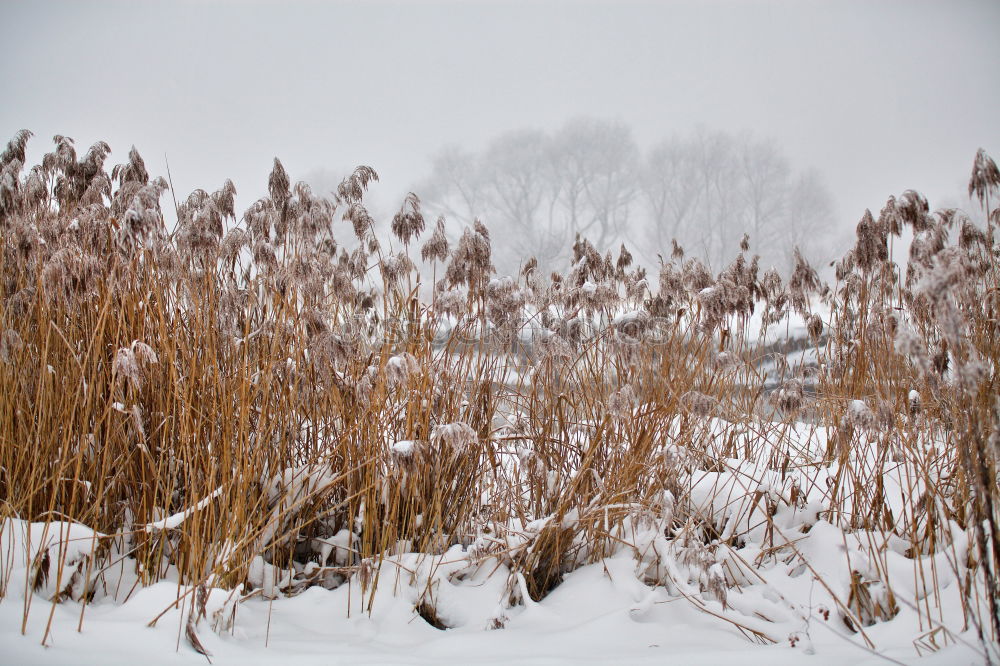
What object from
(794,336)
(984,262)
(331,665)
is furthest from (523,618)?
(794,336)

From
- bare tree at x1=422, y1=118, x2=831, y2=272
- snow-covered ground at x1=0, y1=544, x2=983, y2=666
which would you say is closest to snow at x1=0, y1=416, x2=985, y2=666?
snow-covered ground at x1=0, y1=544, x2=983, y2=666

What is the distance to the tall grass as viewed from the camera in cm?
128

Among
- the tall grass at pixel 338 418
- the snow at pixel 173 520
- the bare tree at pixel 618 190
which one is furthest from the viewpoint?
the bare tree at pixel 618 190

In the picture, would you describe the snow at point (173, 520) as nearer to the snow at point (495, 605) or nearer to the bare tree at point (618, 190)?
the snow at point (495, 605)

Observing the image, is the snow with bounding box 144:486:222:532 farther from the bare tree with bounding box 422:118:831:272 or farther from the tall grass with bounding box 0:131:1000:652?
the bare tree with bounding box 422:118:831:272

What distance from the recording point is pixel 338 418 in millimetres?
1766

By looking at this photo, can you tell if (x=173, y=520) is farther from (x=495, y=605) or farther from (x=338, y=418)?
(x=495, y=605)

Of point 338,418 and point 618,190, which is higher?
point 618,190

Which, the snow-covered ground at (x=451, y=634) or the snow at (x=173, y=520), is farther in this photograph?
the snow at (x=173, y=520)

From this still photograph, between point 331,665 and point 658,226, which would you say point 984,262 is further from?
point 658,226

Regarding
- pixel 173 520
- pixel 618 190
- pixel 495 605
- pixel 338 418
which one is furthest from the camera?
pixel 618 190

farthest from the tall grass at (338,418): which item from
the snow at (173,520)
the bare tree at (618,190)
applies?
the bare tree at (618,190)

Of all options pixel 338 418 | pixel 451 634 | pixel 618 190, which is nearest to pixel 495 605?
pixel 451 634

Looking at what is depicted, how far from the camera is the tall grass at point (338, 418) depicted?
1.28 metres
